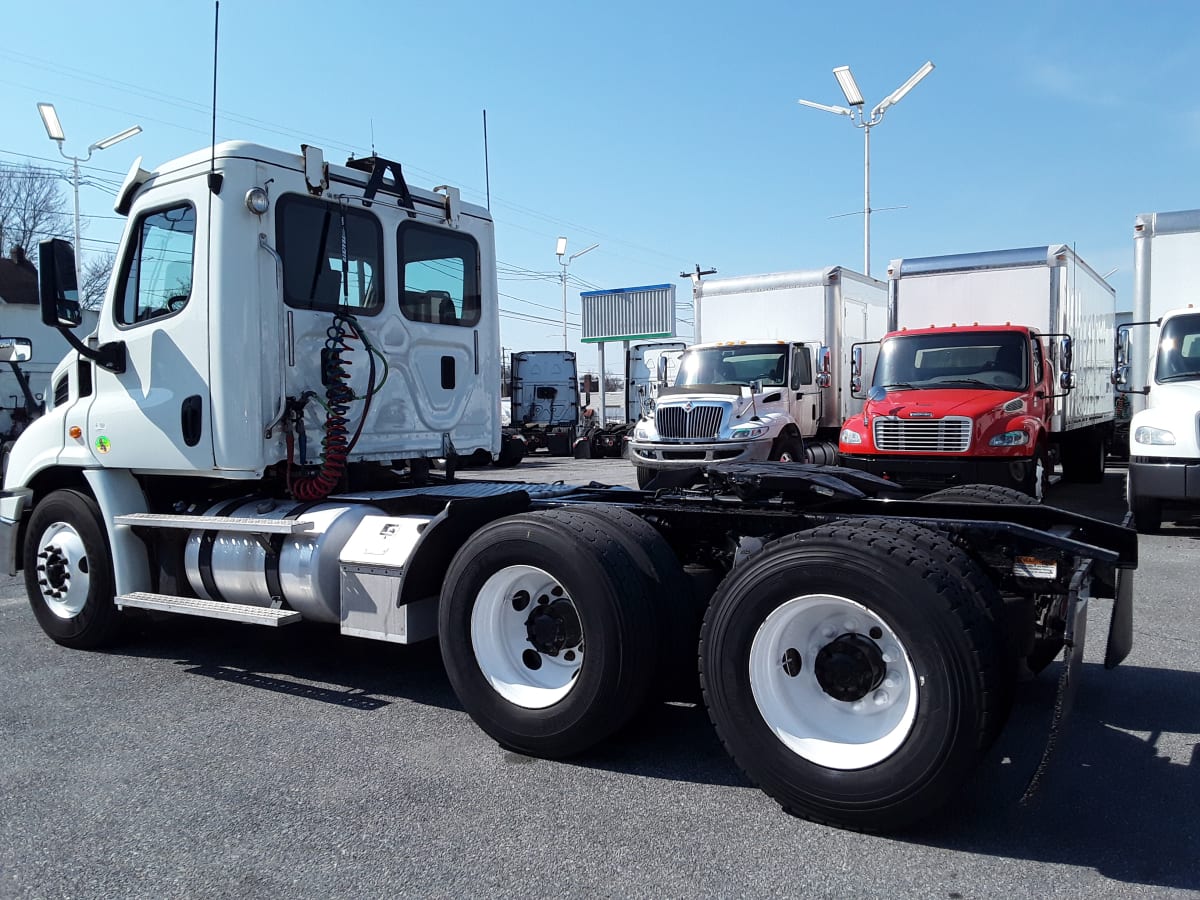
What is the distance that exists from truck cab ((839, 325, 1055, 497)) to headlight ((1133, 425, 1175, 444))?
5.38 ft

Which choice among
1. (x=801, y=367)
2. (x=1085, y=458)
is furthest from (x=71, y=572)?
(x=1085, y=458)

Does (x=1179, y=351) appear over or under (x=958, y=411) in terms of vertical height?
over

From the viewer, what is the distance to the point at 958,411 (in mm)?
11367

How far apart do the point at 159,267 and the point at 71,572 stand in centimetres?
206

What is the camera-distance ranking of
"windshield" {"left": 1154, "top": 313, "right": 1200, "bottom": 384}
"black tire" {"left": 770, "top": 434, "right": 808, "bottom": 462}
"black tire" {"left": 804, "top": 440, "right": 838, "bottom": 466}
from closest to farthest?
"windshield" {"left": 1154, "top": 313, "right": 1200, "bottom": 384} → "black tire" {"left": 770, "top": 434, "right": 808, "bottom": 462} → "black tire" {"left": 804, "top": 440, "right": 838, "bottom": 466}

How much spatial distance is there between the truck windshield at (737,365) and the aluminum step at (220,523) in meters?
10.2

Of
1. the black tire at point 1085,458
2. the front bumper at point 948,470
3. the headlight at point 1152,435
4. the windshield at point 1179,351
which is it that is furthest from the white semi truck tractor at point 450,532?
the black tire at point 1085,458

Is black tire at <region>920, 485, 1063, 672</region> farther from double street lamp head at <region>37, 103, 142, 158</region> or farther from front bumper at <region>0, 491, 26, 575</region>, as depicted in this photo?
double street lamp head at <region>37, 103, 142, 158</region>

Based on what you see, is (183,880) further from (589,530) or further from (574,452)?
(574,452)

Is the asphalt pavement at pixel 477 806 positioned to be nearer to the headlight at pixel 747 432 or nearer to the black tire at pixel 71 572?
the black tire at pixel 71 572

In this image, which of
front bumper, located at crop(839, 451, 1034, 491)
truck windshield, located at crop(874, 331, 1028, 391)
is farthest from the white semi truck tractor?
truck windshield, located at crop(874, 331, 1028, 391)

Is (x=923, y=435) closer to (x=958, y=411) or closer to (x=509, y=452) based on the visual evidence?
(x=958, y=411)

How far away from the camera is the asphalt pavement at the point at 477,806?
309cm

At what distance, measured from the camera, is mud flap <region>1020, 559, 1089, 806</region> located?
302 cm
